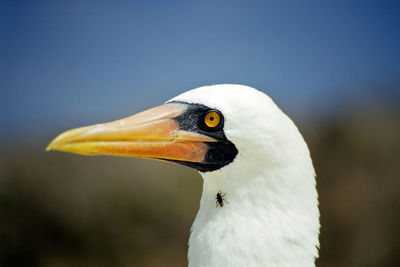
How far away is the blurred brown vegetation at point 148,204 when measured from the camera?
28.2 ft

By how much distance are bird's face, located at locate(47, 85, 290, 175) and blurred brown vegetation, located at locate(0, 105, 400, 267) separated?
7.14 metres

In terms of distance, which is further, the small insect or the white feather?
the small insect

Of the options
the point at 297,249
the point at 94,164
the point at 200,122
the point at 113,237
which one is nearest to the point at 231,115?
the point at 200,122

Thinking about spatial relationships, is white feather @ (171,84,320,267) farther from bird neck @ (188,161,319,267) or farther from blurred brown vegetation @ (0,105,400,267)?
blurred brown vegetation @ (0,105,400,267)

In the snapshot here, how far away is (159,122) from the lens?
2.22 metres

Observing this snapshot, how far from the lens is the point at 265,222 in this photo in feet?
6.82

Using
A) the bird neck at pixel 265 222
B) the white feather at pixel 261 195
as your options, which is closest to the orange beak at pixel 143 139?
the white feather at pixel 261 195

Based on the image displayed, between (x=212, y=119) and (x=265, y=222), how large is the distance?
71cm

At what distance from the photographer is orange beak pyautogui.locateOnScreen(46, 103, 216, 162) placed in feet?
6.83

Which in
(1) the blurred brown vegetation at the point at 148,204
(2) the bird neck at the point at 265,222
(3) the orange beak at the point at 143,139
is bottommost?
(1) the blurred brown vegetation at the point at 148,204

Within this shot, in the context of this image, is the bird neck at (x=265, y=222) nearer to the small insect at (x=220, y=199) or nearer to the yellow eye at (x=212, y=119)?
the small insect at (x=220, y=199)

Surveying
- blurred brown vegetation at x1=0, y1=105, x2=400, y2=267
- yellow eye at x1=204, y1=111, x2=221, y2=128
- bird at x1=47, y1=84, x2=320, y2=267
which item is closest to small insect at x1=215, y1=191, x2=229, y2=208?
bird at x1=47, y1=84, x2=320, y2=267

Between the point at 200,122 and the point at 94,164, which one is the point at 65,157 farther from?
the point at 200,122

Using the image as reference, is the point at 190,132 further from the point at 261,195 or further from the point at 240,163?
the point at 261,195
